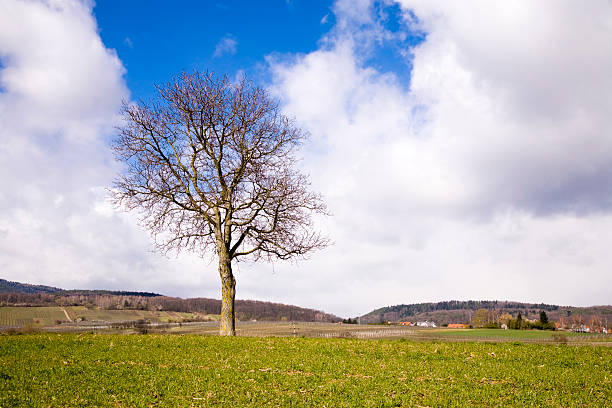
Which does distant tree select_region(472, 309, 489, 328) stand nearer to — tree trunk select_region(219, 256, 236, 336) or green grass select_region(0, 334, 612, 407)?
tree trunk select_region(219, 256, 236, 336)

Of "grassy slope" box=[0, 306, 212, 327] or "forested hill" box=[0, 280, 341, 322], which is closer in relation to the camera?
"grassy slope" box=[0, 306, 212, 327]

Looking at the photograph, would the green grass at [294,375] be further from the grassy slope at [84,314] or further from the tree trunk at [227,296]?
the grassy slope at [84,314]

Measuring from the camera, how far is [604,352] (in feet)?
53.4

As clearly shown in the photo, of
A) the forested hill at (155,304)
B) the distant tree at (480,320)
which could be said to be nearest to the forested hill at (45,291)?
the forested hill at (155,304)

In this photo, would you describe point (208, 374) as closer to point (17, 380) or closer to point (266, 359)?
point (266, 359)

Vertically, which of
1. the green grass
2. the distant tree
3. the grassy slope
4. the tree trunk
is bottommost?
the distant tree

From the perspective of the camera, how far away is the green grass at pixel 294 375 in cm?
973

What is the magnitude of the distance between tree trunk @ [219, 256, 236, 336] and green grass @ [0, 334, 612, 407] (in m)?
6.75

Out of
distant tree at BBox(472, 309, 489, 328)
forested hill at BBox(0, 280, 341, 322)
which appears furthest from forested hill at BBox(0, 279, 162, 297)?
distant tree at BBox(472, 309, 489, 328)

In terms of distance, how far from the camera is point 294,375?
39.3 ft

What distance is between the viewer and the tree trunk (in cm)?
2405

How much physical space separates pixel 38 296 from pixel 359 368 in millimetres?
142887

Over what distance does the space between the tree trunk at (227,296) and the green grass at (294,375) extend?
6.75 meters

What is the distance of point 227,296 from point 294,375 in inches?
519
